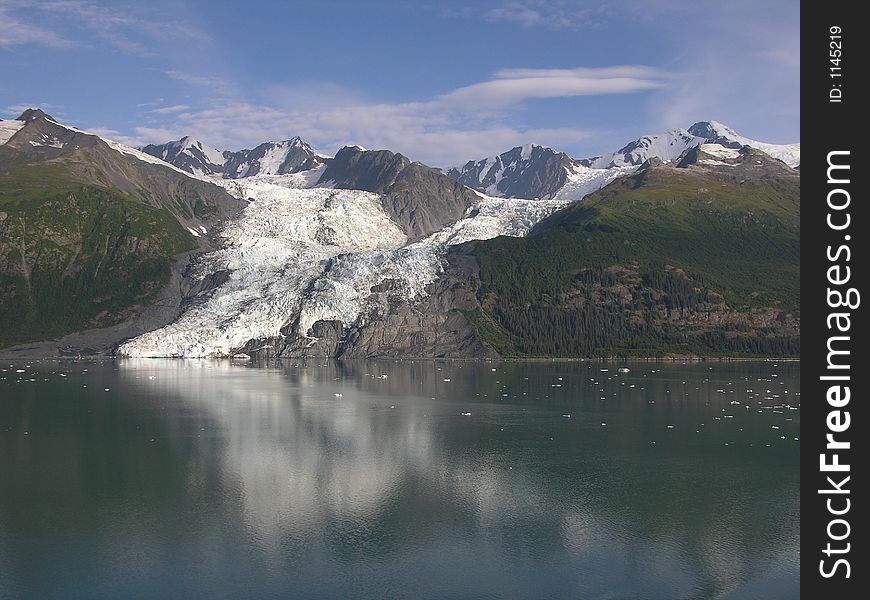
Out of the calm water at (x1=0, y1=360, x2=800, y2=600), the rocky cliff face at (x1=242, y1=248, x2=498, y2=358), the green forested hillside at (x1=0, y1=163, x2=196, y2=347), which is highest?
the green forested hillside at (x1=0, y1=163, x2=196, y2=347)

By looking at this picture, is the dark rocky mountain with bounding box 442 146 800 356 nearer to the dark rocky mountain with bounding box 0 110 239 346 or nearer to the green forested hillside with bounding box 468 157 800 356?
the green forested hillside with bounding box 468 157 800 356

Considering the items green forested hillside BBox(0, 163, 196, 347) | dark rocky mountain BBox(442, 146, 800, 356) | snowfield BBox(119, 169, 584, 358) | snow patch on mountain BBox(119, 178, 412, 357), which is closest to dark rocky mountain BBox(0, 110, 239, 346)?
green forested hillside BBox(0, 163, 196, 347)

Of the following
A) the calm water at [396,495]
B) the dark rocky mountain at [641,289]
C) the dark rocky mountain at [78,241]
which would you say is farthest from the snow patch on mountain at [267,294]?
the calm water at [396,495]

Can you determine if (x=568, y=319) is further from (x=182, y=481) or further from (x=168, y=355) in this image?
(x=182, y=481)

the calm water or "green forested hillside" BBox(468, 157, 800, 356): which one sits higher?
"green forested hillside" BBox(468, 157, 800, 356)
